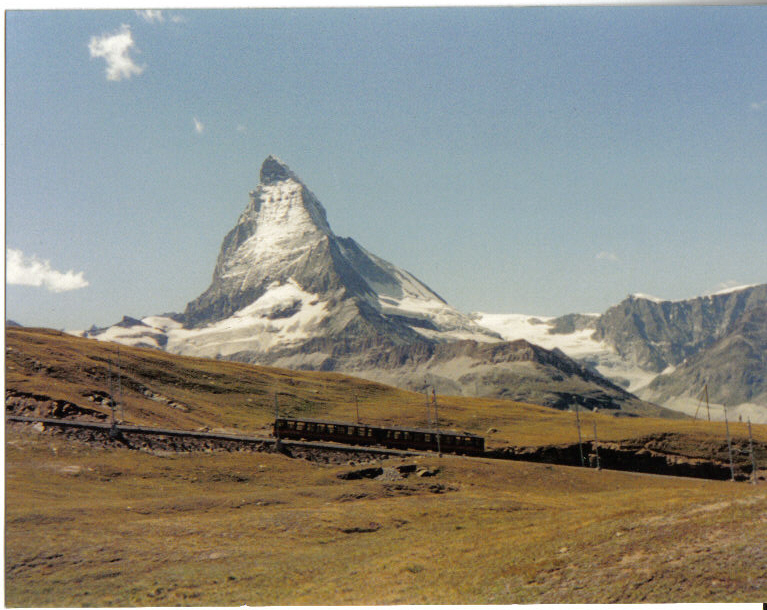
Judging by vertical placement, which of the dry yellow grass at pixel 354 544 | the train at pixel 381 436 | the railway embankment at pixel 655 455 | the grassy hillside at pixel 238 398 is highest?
the grassy hillside at pixel 238 398

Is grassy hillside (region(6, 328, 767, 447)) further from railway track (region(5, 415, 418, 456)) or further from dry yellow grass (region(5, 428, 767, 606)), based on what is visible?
dry yellow grass (region(5, 428, 767, 606))

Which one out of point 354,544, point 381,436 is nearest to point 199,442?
point 381,436

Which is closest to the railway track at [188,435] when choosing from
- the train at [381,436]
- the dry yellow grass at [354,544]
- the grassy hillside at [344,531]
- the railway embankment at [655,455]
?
the train at [381,436]

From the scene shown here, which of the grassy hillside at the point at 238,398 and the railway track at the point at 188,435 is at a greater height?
the grassy hillside at the point at 238,398

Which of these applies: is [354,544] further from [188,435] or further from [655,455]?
[655,455]

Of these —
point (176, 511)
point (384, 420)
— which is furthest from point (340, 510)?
point (384, 420)

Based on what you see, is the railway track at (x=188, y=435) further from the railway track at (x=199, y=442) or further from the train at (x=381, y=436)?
the train at (x=381, y=436)

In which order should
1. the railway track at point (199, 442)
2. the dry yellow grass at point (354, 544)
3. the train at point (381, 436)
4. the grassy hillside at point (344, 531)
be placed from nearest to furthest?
the dry yellow grass at point (354, 544)
the grassy hillside at point (344, 531)
the railway track at point (199, 442)
the train at point (381, 436)

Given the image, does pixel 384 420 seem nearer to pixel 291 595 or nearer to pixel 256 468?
pixel 256 468

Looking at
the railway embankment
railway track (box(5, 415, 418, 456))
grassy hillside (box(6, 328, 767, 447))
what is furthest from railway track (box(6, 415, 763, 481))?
grassy hillside (box(6, 328, 767, 447))

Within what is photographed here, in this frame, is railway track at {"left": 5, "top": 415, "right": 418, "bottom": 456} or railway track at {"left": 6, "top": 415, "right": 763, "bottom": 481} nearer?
railway track at {"left": 6, "top": 415, "right": 763, "bottom": 481}
